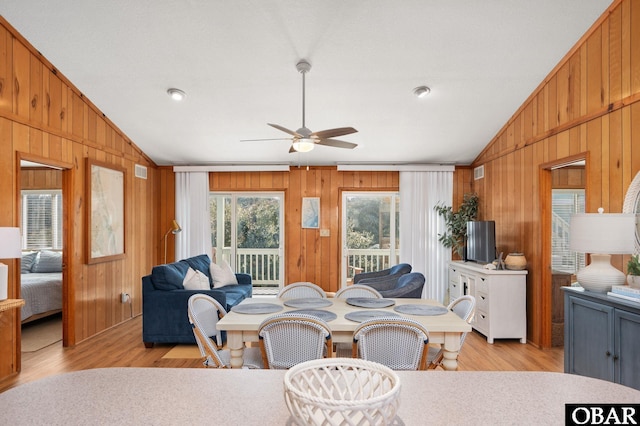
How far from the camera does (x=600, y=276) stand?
2.73m

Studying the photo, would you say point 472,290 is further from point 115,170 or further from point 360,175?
point 115,170

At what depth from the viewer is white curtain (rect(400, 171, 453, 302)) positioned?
620 centimetres

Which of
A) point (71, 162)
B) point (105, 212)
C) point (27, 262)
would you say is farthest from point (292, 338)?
point (27, 262)

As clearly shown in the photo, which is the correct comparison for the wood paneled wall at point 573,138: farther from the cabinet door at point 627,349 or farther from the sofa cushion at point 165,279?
the sofa cushion at point 165,279

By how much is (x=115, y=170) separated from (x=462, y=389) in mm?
5187

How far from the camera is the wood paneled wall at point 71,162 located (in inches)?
136

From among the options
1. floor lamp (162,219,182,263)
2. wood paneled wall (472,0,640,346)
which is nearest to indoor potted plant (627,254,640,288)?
wood paneled wall (472,0,640,346)

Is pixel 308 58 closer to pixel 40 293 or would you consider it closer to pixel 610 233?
pixel 610 233

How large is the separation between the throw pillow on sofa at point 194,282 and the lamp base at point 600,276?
11.8 ft

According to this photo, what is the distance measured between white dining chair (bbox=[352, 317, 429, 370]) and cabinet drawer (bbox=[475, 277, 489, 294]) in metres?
2.67

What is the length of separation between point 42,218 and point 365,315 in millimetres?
6291

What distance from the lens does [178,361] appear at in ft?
12.6

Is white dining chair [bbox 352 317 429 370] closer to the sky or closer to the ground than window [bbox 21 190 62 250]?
closer to the ground

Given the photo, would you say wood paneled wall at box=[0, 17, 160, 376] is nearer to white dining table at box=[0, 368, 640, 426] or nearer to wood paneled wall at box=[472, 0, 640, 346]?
white dining table at box=[0, 368, 640, 426]
